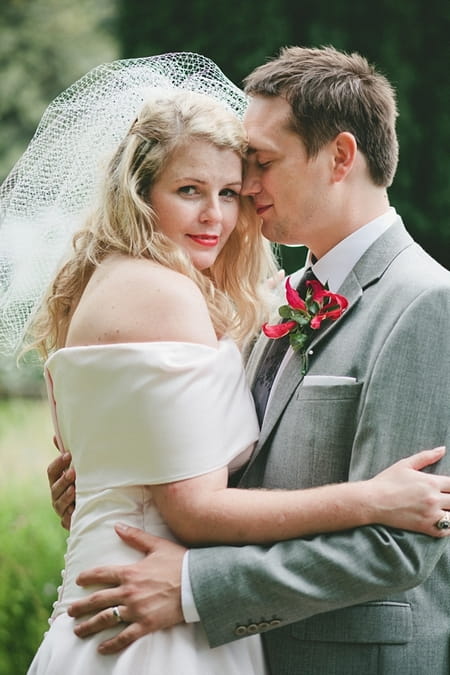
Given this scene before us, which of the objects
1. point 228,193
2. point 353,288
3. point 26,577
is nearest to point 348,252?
point 353,288

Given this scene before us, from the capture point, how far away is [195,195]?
2811 millimetres

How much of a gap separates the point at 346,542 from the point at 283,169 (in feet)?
3.85

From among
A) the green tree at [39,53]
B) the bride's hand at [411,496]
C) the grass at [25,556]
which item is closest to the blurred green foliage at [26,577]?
the grass at [25,556]

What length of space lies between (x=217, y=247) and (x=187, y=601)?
1.06 meters

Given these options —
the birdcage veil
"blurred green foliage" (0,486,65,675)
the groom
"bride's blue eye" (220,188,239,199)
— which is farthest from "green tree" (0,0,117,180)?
the groom

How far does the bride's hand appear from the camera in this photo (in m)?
2.41

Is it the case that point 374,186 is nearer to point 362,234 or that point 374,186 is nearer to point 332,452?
point 362,234

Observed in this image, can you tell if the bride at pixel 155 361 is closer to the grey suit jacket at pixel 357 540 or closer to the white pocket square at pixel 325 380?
the grey suit jacket at pixel 357 540

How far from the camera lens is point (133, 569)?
2.47 m

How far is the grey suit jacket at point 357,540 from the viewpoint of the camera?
243cm

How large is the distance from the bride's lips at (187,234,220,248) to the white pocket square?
51cm

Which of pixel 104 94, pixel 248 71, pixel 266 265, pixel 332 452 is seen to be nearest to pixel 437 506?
pixel 332 452

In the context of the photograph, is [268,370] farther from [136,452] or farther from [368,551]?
[368,551]

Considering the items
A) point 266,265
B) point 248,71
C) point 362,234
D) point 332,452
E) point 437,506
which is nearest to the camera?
point 437,506
